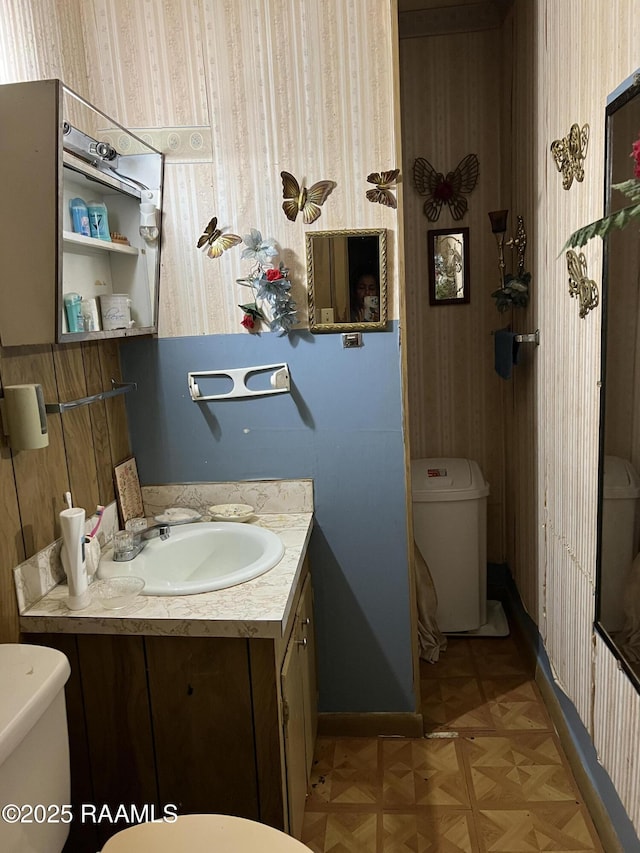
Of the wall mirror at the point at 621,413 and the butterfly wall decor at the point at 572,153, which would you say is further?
the butterfly wall decor at the point at 572,153

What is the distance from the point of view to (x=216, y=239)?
78.4 inches

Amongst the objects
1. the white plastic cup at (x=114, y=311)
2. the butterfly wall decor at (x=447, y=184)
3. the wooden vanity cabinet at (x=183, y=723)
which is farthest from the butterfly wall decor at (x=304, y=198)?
the wooden vanity cabinet at (x=183, y=723)

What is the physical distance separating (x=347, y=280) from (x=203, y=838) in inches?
58.1

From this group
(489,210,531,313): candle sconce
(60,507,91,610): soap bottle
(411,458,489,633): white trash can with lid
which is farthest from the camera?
(411,458,489,633): white trash can with lid

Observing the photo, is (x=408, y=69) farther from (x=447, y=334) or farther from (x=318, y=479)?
(x=318, y=479)

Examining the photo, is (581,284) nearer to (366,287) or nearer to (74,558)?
(366,287)

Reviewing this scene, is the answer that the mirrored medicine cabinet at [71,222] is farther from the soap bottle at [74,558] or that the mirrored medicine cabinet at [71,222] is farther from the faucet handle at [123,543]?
the faucet handle at [123,543]

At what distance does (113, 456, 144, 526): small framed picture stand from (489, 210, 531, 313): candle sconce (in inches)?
59.5

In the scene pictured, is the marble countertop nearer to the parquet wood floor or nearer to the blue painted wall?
the blue painted wall

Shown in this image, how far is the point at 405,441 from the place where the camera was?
206 cm

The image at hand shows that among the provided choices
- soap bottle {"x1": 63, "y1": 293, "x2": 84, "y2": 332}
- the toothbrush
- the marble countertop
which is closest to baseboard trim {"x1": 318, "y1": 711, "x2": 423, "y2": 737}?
the marble countertop

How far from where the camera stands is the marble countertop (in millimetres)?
1439

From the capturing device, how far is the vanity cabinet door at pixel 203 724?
1.49 m

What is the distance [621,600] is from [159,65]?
1936 millimetres
